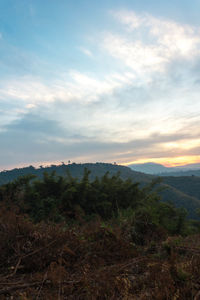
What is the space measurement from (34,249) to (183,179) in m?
70.8

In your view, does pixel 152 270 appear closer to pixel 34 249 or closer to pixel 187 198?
pixel 34 249

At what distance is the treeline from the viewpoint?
21.7ft

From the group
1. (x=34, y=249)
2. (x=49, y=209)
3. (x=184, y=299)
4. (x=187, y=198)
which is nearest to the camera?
(x=184, y=299)

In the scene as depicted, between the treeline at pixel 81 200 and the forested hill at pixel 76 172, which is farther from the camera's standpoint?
the forested hill at pixel 76 172

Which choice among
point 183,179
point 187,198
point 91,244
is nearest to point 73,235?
point 91,244

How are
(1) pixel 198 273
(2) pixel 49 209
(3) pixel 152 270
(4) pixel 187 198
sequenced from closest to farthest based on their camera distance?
(1) pixel 198 273
(3) pixel 152 270
(2) pixel 49 209
(4) pixel 187 198

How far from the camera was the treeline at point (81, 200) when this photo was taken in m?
6.62

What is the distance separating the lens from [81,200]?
776 cm

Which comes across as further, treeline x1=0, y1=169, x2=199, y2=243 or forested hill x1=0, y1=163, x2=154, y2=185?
forested hill x1=0, y1=163, x2=154, y2=185

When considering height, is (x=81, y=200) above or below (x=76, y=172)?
above

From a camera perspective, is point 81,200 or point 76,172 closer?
point 81,200

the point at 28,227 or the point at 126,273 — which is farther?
the point at 28,227

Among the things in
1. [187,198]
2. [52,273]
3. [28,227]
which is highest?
[28,227]

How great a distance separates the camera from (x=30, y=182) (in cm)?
794
